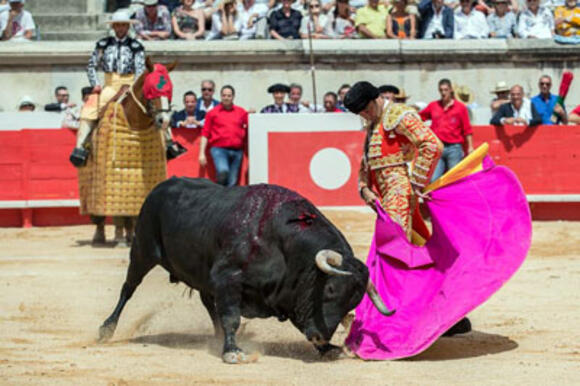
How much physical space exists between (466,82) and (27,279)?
23.2 feet

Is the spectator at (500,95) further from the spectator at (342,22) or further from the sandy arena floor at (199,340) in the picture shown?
the sandy arena floor at (199,340)

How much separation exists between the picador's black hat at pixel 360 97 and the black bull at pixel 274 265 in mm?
553

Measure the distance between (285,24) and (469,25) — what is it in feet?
7.11

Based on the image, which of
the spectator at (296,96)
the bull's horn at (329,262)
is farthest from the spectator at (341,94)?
the bull's horn at (329,262)

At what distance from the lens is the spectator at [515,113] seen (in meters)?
12.6

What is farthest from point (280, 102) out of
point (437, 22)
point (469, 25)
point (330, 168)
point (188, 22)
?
point (469, 25)

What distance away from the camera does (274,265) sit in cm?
562

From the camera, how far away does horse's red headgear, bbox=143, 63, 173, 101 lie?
978 centimetres

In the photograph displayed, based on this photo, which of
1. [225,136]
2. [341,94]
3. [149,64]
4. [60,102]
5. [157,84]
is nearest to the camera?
[149,64]

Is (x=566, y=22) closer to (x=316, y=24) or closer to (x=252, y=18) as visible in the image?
(x=316, y=24)

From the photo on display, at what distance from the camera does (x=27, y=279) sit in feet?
29.0

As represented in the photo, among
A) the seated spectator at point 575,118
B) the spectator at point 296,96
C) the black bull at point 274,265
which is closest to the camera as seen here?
the black bull at point 274,265

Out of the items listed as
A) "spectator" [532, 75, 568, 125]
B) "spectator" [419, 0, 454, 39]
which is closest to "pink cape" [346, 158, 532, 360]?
"spectator" [532, 75, 568, 125]

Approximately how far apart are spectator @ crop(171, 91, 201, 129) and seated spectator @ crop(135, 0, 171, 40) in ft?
5.88
